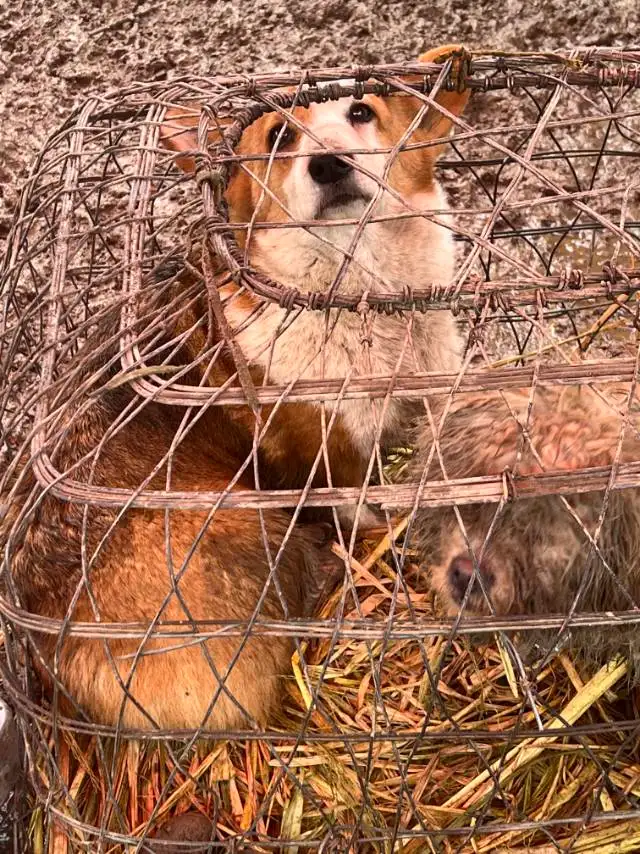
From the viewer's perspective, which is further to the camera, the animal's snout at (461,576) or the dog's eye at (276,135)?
the dog's eye at (276,135)

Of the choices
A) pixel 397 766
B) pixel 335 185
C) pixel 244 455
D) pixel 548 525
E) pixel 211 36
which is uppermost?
pixel 211 36

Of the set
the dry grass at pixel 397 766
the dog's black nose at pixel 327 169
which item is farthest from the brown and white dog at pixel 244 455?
the dry grass at pixel 397 766

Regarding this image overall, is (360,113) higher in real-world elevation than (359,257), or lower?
higher

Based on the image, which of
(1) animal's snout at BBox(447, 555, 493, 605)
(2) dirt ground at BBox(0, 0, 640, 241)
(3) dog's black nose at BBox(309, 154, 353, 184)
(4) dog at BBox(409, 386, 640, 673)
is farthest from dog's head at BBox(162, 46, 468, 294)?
(2) dirt ground at BBox(0, 0, 640, 241)

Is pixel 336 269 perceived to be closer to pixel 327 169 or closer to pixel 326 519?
pixel 327 169

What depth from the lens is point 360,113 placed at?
185 cm

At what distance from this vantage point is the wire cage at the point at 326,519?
4.04ft

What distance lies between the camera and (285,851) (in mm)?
1511

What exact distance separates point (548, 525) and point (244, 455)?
81 centimetres

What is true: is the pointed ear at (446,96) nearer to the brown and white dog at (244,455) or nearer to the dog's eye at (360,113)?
the brown and white dog at (244,455)

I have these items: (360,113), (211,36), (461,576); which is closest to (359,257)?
(360,113)

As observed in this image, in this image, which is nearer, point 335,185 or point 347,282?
point 335,185

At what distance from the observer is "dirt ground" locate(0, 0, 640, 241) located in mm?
2705

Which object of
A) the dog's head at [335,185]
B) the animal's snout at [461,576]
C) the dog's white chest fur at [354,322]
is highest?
the dog's head at [335,185]
